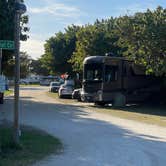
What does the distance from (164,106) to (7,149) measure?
82.4 ft

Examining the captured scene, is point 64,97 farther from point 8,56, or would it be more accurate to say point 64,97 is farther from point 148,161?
point 148,161

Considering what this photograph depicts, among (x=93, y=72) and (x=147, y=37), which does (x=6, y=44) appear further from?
(x=93, y=72)

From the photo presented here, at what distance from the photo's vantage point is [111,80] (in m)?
35.7

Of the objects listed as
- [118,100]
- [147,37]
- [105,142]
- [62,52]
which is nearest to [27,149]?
[105,142]

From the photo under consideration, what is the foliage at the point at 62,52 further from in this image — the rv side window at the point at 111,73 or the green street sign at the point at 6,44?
the green street sign at the point at 6,44

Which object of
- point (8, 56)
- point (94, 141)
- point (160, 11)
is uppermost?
point (160, 11)

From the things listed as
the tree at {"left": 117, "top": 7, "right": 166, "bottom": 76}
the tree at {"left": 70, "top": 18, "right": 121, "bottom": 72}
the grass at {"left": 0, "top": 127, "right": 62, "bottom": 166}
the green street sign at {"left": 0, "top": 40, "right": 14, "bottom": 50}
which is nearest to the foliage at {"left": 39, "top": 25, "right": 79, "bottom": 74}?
the tree at {"left": 70, "top": 18, "right": 121, "bottom": 72}

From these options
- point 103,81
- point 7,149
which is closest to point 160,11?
point 103,81

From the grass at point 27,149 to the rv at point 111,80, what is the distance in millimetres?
18096

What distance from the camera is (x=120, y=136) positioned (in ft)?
58.2

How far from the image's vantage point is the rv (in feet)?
116

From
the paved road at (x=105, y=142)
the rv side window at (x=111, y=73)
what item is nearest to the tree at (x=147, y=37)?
the rv side window at (x=111, y=73)

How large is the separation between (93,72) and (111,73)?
3.94 ft

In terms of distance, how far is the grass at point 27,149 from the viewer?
12.0m
